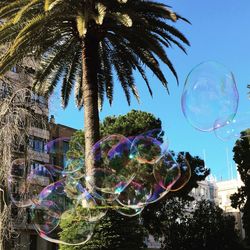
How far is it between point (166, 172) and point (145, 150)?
88 centimetres

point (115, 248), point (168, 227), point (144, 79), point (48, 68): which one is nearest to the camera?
point (115, 248)

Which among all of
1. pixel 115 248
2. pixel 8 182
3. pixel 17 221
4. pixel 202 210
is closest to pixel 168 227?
pixel 202 210

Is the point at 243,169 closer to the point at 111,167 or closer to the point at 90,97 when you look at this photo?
the point at 90,97

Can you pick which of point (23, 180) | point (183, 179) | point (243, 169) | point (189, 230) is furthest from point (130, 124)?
point (183, 179)

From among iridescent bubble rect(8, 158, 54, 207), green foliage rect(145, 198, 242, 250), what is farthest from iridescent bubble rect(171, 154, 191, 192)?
green foliage rect(145, 198, 242, 250)

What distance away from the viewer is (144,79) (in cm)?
2023

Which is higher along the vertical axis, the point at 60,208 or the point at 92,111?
the point at 92,111

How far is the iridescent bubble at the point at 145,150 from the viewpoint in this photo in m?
14.6

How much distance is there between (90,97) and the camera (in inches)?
653

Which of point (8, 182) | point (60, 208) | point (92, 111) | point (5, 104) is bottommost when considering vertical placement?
point (60, 208)

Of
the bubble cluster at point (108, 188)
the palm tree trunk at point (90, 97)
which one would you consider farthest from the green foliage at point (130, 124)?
the bubble cluster at point (108, 188)

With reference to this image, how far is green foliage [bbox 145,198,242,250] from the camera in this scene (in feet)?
134

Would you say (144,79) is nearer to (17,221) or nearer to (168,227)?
(17,221)

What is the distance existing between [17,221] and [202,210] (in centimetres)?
2493
